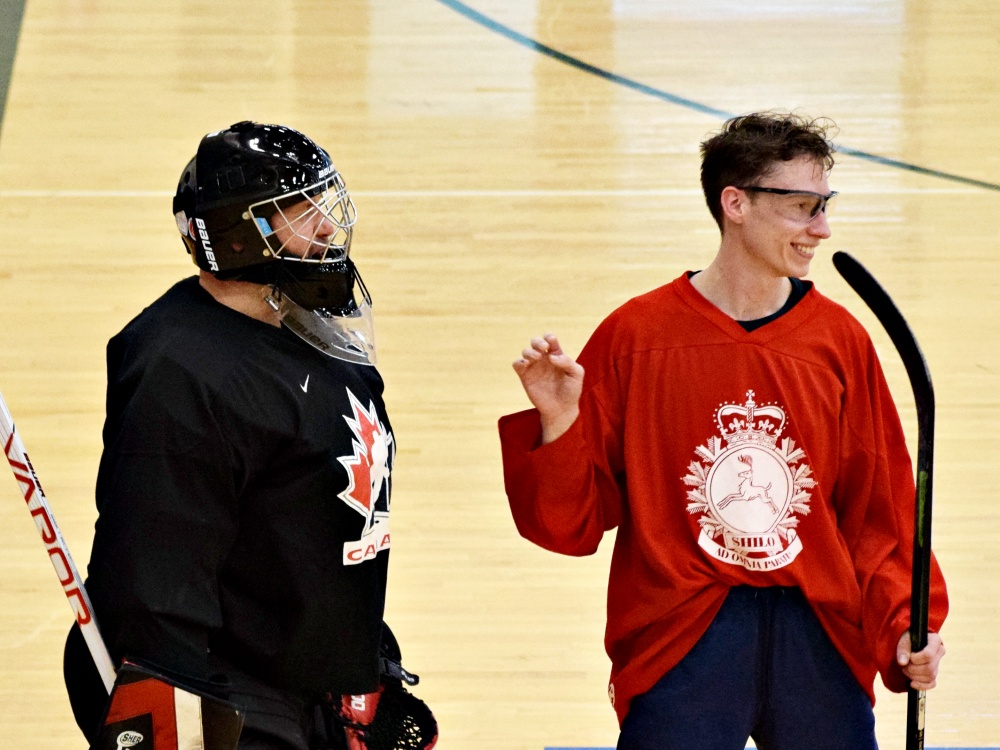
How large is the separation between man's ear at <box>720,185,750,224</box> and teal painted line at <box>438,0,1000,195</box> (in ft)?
14.5

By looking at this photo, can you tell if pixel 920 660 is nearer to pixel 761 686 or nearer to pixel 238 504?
pixel 761 686

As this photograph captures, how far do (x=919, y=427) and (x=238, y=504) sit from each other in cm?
120

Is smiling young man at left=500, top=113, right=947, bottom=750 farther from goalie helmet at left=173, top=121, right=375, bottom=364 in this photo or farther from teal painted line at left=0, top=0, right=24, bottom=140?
teal painted line at left=0, top=0, right=24, bottom=140

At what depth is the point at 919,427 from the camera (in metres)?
2.57

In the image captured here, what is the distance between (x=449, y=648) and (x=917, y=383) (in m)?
1.94

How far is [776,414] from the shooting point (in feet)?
8.67

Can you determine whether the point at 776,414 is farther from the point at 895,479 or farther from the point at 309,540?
the point at 309,540

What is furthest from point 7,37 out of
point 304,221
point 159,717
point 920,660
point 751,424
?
point 920,660

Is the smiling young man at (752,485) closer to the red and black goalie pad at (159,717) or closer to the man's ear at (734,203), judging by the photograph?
the man's ear at (734,203)

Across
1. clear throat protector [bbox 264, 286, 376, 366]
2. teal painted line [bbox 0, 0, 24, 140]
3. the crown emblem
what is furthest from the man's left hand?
teal painted line [bbox 0, 0, 24, 140]

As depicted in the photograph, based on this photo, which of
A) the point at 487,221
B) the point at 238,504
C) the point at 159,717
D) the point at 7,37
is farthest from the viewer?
the point at 7,37

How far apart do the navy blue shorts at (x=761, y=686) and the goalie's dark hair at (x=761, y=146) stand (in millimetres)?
766

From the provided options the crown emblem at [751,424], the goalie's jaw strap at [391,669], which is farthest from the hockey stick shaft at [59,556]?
the crown emblem at [751,424]

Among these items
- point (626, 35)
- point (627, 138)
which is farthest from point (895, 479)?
point (626, 35)
